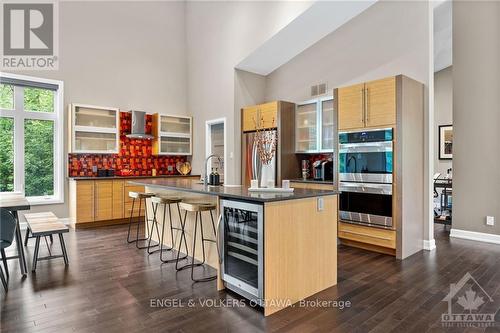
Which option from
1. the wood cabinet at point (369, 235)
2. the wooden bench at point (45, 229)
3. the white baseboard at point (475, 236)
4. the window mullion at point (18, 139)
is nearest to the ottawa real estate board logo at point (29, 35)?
the window mullion at point (18, 139)

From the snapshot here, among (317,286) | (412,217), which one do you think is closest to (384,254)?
(412,217)

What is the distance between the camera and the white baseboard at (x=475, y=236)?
4.66m

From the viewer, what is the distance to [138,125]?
6562 millimetres

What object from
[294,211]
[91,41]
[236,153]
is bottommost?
[294,211]

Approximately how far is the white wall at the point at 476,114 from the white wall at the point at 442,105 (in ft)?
11.6

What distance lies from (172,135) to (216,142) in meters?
1.05

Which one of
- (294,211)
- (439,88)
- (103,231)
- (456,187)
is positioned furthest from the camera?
(439,88)

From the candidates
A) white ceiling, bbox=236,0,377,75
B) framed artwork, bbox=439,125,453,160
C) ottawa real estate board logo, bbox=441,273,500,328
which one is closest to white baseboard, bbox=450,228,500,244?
ottawa real estate board logo, bbox=441,273,500,328

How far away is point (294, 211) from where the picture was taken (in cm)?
262

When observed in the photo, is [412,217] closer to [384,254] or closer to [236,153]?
[384,254]

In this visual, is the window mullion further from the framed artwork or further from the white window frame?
the framed artwork

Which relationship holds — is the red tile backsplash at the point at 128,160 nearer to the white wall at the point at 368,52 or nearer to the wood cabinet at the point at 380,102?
the white wall at the point at 368,52

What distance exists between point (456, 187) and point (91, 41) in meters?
7.22

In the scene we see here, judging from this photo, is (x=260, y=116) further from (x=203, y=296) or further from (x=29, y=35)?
→ (x=29, y=35)
